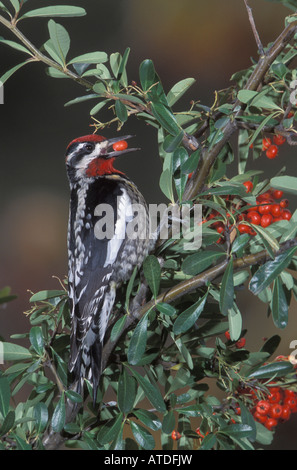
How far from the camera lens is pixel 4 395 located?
54 centimetres

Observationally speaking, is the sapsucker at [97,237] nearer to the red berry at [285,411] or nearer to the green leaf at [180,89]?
the green leaf at [180,89]

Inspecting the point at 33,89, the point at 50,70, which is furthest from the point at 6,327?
the point at 50,70

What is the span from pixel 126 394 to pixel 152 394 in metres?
0.03

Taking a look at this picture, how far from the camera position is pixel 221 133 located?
0.54 m

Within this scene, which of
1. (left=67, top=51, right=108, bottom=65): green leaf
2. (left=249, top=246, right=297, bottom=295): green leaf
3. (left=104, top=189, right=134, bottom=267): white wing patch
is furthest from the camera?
(left=104, top=189, right=134, bottom=267): white wing patch

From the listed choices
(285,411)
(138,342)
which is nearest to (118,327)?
(138,342)

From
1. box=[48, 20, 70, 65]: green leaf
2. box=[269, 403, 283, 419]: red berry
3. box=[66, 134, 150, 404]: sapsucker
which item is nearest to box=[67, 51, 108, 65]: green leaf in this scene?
box=[48, 20, 70, 65]: green leaf

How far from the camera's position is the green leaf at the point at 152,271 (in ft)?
1.71

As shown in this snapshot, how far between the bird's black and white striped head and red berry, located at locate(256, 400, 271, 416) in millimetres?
377

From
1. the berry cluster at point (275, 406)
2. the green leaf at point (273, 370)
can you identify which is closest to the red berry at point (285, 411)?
the berry cluster at point (275, 406)

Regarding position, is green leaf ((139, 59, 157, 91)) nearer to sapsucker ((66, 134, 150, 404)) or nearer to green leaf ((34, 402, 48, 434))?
sapsucker ((66, 134, 150, 404))

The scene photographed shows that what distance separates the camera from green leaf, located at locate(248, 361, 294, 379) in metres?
0.56

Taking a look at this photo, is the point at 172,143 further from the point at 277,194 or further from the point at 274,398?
the point at 274,398
